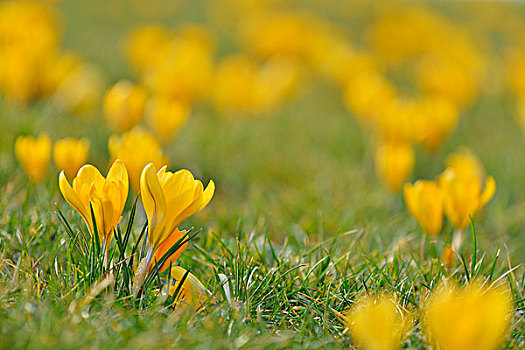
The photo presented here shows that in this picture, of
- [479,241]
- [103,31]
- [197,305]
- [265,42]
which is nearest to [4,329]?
[197,305]

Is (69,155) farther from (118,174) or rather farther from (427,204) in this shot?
(427,204)

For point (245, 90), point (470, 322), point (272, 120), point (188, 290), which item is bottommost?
point (272, 120)

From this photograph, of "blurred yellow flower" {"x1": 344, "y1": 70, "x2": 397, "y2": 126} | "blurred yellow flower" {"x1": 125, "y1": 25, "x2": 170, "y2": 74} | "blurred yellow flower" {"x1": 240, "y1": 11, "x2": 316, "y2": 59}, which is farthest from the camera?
"blurred yellow flower" {"x1": 240, "y1": 11, "x2": 316, "y2": 59}

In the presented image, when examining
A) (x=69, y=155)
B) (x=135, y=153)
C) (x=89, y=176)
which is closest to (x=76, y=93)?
(x=69, y=155)

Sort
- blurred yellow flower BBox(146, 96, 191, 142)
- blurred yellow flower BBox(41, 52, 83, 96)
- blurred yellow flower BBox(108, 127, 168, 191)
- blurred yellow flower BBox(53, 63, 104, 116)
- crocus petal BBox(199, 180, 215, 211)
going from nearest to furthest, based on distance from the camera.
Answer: crocus petal BBox(199, 180, 215, 211), blurred yellow flower BBox(108, 127, 168, 191), blurred yellow flower BBox(146, 96, 191, 142), blurred yellow flower BBox(41, 52, 83, 96), blurred yellow flower BBox(53, 63, 104, 116)

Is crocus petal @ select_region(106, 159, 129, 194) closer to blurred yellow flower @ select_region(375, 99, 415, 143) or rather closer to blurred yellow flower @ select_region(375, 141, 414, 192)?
blurred yellow flower @ select_region(375, 141, 414, 192)

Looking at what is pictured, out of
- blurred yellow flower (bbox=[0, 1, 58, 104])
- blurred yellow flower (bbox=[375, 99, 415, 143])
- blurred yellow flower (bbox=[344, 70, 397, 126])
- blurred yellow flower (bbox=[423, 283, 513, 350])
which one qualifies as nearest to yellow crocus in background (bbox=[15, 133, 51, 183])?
blurred yellow flower (bbox=[0, 1, 58, 104])
